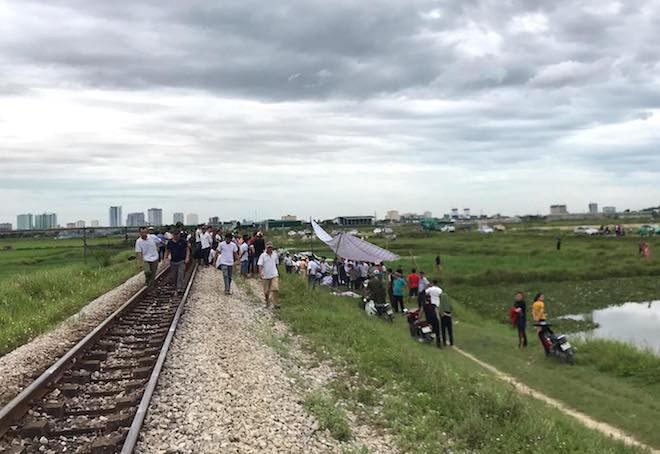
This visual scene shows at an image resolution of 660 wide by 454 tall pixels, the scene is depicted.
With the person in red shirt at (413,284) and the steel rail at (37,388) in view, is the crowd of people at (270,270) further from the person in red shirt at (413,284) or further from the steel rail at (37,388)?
the steel rail at (37,388)

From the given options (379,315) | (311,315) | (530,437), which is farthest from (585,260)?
(530,437)

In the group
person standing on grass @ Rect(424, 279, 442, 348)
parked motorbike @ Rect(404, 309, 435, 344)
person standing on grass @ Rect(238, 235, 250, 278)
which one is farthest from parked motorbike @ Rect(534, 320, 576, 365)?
person standing on grass @ Rect(238, 235, 250, 278)

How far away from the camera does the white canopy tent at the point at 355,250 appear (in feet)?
73.8

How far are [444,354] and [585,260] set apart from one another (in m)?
32.1

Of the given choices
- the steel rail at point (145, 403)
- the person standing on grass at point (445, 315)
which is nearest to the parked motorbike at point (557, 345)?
the person standing on grass at point (445, 315)

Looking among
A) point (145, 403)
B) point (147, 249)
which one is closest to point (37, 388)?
point (145, 403)

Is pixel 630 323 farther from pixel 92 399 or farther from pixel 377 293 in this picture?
pixel 92 399

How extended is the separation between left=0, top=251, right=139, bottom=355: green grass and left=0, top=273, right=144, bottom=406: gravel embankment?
478mm

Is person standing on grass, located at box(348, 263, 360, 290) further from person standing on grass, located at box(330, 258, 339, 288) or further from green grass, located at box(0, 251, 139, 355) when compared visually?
green grass, located at box(0, 251, 139, 355)

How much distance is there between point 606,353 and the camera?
47.8 ft

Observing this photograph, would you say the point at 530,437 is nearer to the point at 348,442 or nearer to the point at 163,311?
the point at 348,442

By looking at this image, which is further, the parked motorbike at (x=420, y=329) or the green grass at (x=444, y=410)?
the parked motorbike at (x=420, y=329)

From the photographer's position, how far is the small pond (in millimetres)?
20516

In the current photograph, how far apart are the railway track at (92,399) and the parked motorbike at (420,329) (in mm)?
8173
